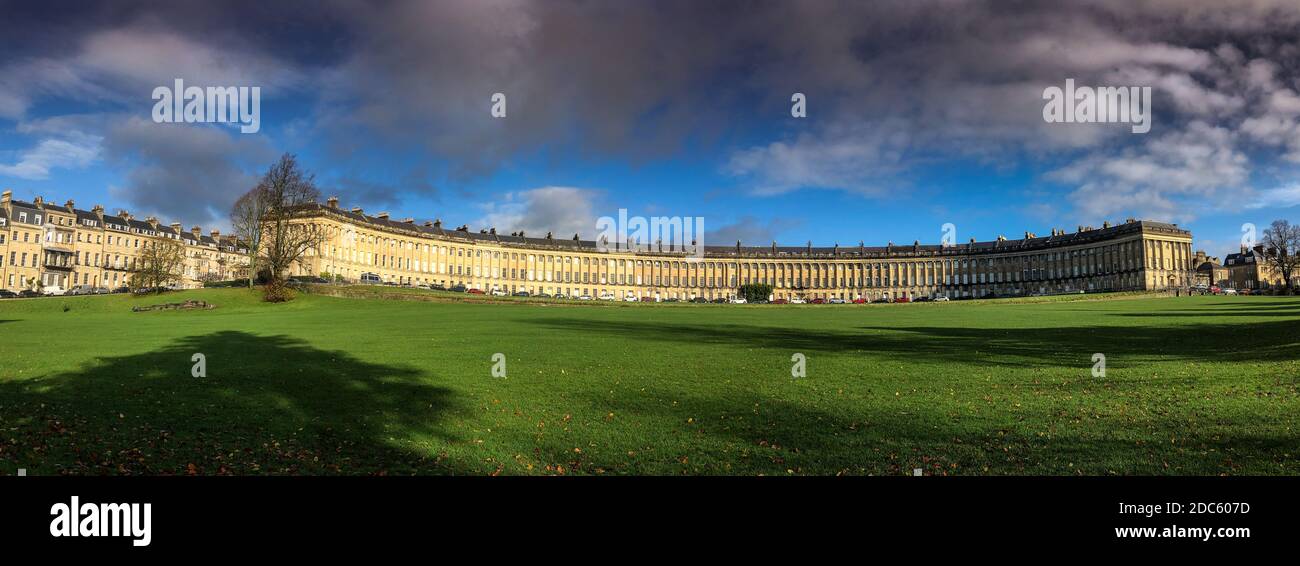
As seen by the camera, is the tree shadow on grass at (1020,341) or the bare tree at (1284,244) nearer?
the tree shadow on grass at (1020,341)

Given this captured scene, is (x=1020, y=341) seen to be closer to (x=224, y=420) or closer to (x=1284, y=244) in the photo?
(x=224, y=420)

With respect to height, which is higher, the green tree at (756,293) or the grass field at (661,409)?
the green tree at (756,293)

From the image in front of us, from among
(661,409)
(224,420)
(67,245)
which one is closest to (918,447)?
(661,409)

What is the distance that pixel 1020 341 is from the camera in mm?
26203

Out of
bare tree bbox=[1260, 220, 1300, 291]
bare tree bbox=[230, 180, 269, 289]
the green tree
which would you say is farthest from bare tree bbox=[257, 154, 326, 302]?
bare tree bbox=[1260, 220, 1300, 291]

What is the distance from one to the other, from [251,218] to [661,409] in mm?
72260

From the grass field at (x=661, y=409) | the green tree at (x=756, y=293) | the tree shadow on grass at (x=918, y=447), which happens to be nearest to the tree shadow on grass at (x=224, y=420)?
the grass field at (x=661, y=409)

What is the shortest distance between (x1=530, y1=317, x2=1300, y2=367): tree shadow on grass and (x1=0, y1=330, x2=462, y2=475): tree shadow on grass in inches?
532

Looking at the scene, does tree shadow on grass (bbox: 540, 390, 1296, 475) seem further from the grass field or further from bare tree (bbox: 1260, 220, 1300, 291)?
bare tree (bbox: 1260, 220, 1300, 291)

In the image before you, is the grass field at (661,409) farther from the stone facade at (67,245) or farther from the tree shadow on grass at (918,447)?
the stone facade at (67,245)

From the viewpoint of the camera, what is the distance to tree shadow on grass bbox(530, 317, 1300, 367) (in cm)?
1985

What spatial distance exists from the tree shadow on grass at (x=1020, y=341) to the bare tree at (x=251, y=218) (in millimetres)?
50543

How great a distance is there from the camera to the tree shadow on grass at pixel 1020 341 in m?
19.8
